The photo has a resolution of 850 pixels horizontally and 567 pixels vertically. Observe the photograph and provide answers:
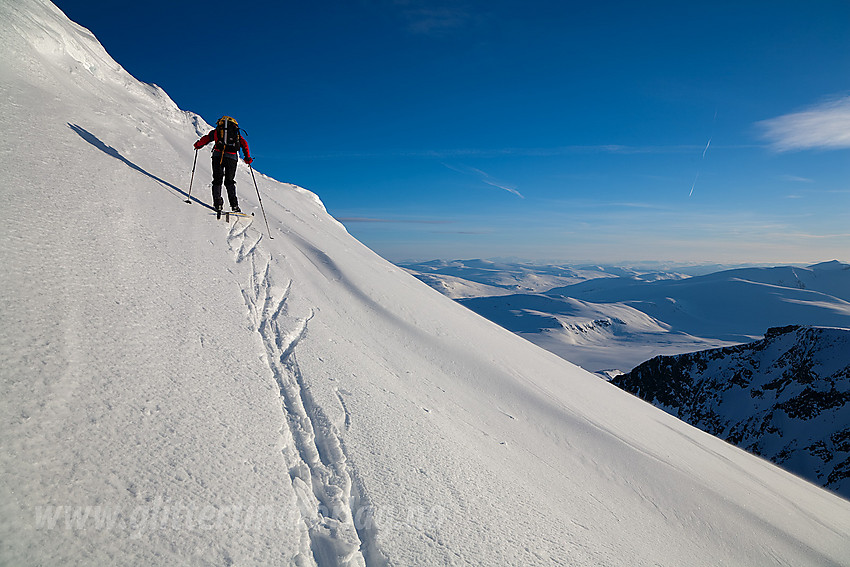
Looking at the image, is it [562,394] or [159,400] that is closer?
[159,400]

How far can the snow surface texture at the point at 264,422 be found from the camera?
230cm

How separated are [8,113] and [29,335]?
574cm

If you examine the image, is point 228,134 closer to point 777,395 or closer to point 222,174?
point 222,174

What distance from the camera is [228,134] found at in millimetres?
8359

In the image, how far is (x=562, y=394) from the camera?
7.18 m

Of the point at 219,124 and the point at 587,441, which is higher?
the point at 219,124

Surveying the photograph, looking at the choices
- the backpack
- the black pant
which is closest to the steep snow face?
the black pant

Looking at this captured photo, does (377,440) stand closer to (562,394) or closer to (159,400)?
(159,400)

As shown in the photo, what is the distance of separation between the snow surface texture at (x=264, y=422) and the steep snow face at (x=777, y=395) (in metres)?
40.0

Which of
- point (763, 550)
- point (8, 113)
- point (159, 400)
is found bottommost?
point (763, 550)

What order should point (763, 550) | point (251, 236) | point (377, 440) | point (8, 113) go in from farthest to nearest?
point (251, 236)
point (8, 113)
point (763, 550)
point (377, 440)

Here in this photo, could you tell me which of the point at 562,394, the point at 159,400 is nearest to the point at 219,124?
the point at 159,400

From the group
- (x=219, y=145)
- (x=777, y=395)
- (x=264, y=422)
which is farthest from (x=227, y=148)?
(x=777, y=395)

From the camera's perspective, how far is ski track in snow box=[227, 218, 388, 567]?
8.39 feet
